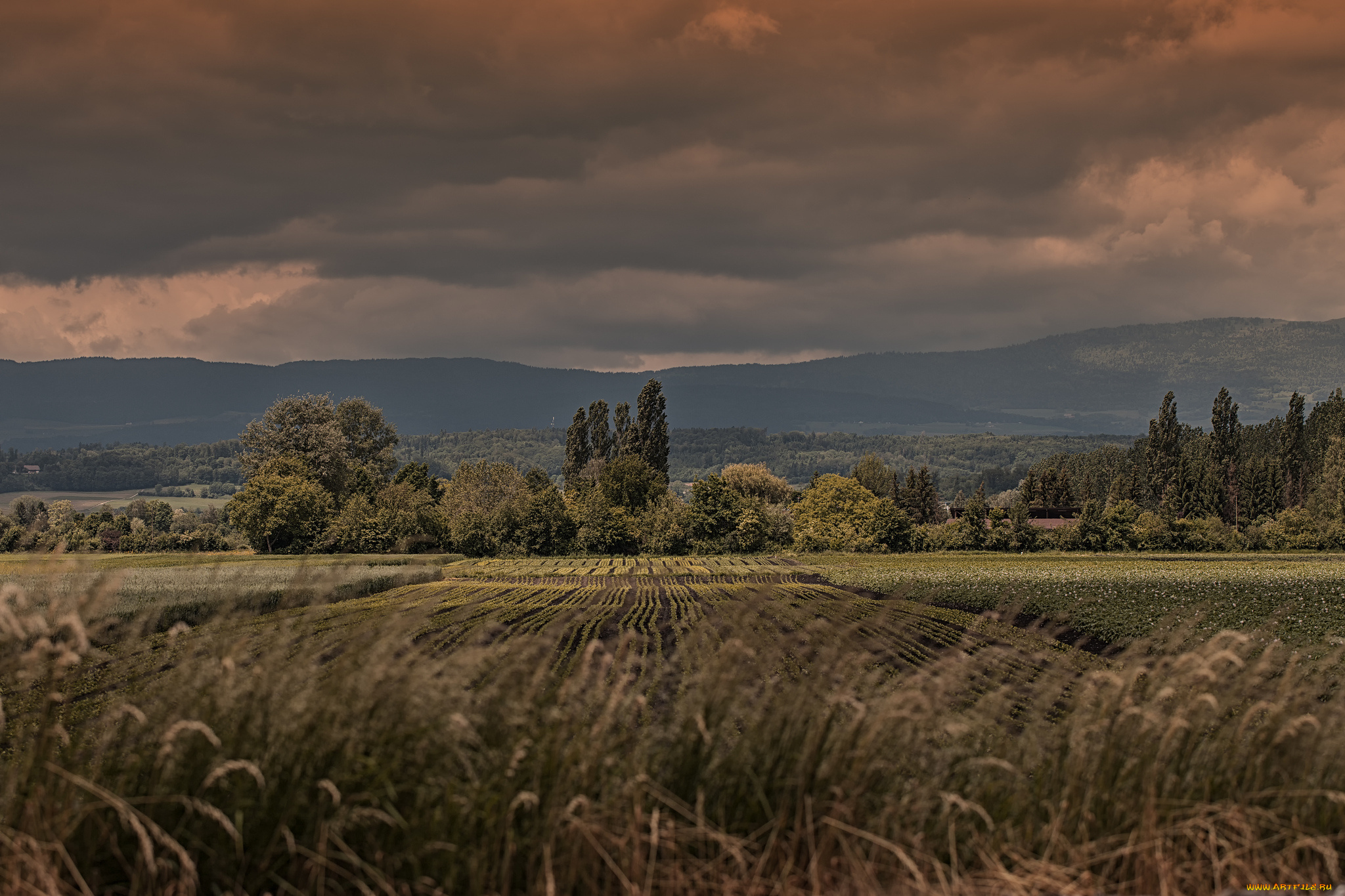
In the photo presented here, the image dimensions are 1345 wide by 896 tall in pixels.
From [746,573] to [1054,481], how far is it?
327ft

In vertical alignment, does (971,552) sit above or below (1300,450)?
below

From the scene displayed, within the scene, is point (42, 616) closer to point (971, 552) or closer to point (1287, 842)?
point (1287, 842)

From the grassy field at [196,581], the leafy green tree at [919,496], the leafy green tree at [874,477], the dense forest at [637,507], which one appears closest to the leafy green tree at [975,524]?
the dense forest at [637,507]

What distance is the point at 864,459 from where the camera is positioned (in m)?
180

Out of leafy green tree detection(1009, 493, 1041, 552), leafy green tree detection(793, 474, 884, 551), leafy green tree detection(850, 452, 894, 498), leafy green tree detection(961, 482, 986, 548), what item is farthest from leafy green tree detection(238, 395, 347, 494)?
leafy green tree detection(850, 452, 894, 498)


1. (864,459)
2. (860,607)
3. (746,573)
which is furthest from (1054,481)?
(860,607)

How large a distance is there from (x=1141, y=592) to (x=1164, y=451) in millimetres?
85678

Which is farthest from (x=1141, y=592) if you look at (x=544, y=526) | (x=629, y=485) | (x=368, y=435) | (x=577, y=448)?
(x=368, y=435)

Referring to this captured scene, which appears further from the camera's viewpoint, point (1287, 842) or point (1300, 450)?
point (1300, 450)

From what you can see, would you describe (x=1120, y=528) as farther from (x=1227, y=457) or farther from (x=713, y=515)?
(x=713, y=515)

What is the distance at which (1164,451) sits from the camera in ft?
396

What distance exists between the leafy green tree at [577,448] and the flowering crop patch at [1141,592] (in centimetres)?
6068

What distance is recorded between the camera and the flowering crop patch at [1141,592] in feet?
116

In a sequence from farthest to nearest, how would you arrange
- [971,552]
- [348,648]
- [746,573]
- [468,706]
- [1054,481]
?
[1054,481]
[971,552]
[746,573]
[348,648]
[468,706]
